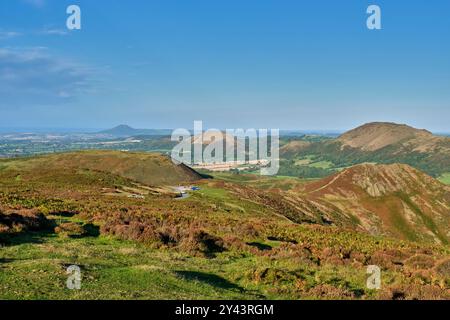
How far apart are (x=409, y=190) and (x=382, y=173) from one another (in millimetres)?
12851

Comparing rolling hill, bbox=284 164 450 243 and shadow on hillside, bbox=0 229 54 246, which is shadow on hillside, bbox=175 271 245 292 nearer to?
Answer: shadow on hillside, bbox=0 229 54 246

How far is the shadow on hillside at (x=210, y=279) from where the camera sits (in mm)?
19125

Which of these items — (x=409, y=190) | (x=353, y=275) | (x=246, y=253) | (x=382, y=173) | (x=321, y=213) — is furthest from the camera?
(x=382, y=173)

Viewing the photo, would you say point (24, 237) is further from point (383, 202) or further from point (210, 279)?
point (383, 202)

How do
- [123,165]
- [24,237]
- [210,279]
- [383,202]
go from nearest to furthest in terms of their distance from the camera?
1. [210,279]
2. [24,237]
3. [383,202]
4. [123,165]

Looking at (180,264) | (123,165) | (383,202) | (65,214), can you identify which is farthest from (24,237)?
(123,165)

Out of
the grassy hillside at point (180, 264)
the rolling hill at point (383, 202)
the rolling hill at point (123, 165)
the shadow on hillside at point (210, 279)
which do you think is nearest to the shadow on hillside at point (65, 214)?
the grassy hillside at point (180, 264)

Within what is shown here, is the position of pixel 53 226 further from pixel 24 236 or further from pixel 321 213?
pixel 321 213

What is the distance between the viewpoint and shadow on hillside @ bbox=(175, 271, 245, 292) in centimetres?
1912

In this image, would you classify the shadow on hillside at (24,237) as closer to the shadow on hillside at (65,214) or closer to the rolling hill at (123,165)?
the shadow on hillside at (65,214)

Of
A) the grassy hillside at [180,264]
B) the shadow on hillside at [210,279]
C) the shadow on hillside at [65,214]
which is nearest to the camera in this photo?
the grassy hillside at [180,264]

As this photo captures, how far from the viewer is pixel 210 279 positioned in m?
20.3
